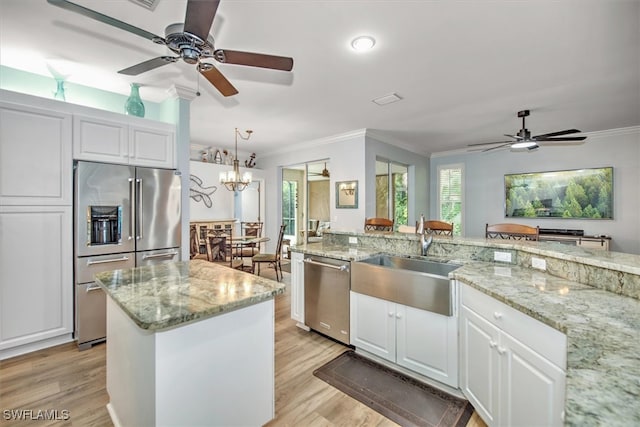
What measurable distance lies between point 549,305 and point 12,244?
390 cm

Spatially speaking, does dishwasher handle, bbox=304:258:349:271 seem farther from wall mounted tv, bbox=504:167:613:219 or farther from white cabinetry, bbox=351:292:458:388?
wall mounted tv, bbox=504:167:613:219

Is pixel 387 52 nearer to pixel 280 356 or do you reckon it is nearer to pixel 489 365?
pixel 489 365

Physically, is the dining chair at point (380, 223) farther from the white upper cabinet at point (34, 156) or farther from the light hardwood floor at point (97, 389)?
the white upper cabinet at point (34, 156)

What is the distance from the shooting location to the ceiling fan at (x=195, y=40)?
1408 millimetres

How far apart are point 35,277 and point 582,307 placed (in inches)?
155

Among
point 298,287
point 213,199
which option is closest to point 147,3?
point 298,287

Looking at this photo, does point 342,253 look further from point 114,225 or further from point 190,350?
point 114,225

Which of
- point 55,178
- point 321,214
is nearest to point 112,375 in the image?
point 55,178

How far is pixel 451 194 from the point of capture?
21.6ft

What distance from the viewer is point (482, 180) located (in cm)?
607

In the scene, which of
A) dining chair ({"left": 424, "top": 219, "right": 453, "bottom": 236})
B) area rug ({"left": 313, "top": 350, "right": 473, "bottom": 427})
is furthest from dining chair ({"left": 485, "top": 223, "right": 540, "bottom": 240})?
area rug ({"left": 313, "top": 350, "right": 473, "bottom": 427})

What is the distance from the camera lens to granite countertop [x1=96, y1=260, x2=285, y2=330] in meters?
1.18

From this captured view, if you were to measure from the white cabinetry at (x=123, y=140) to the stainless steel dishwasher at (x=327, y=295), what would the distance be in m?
2.10

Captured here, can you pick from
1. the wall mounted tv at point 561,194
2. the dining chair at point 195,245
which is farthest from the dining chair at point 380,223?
the wall mounted tv at point 561,194
